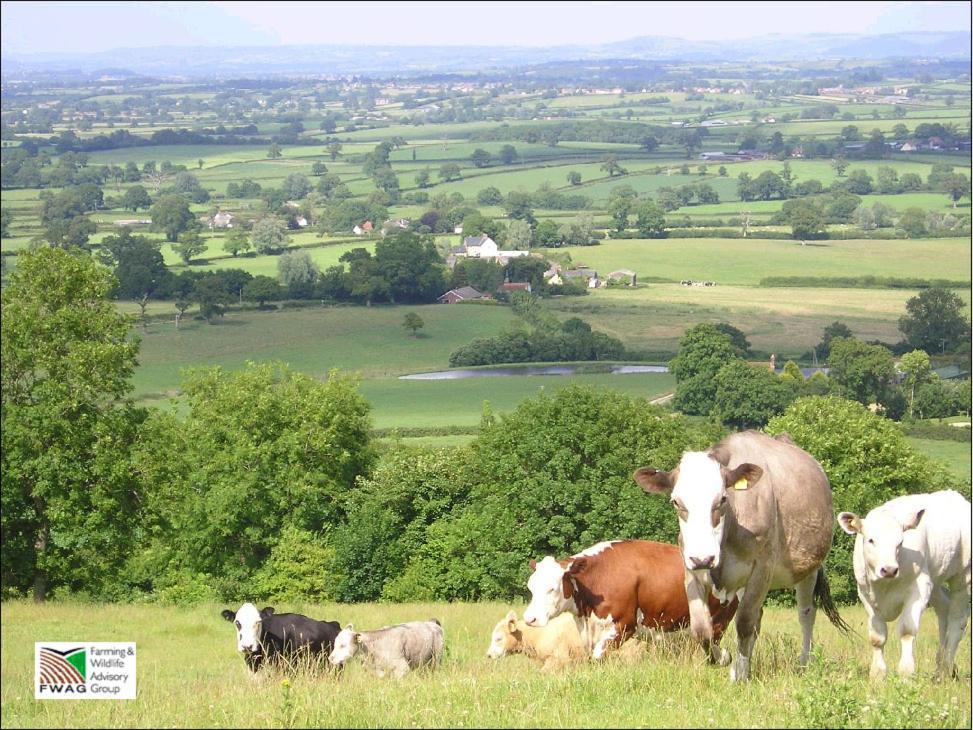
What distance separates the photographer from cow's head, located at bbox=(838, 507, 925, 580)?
782 centimetres

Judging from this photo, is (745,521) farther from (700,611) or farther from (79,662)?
(79,662)

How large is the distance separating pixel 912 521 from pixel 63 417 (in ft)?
57.3

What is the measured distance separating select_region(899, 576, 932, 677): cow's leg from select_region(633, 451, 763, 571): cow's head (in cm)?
162

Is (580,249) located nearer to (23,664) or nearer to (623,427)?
(623,427)

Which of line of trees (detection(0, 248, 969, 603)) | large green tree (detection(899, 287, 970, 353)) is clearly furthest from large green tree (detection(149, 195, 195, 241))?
line of trees (detection(0, 248, 969, 603))

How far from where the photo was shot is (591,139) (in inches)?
5758

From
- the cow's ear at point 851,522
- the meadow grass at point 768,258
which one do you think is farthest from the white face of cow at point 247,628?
the meadow grass at point 768,258

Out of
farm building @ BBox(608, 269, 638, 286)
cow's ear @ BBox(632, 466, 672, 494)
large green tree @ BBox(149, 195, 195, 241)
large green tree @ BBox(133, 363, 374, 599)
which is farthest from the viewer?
large green tree @ BBox(149, 195, 195, 241)

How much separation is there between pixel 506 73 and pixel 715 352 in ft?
462

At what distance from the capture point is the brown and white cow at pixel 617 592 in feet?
29.6

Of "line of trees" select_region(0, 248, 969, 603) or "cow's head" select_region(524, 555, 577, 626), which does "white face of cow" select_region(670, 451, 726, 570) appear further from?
"line of trees" select_region(0, 248, 969, 603)

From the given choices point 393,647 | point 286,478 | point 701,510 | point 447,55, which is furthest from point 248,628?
point 447,55

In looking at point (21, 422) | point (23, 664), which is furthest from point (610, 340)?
point (23, 664)

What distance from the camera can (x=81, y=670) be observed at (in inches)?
312
